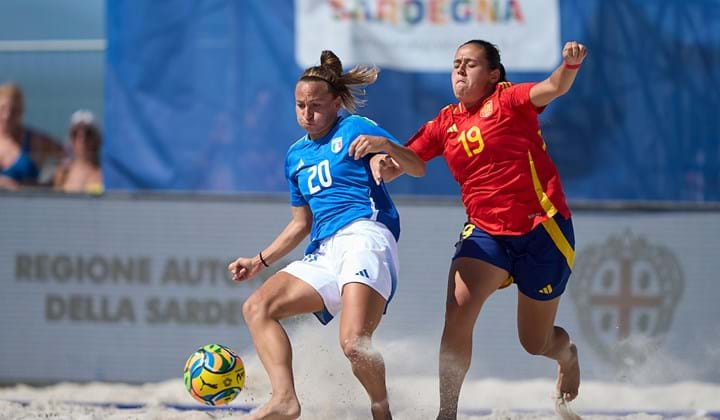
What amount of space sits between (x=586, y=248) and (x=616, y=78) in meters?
1.33

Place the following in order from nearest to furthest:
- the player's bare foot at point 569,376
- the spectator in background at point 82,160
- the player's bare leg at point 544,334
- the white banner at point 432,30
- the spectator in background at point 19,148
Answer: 1. the player's bare leg at point 544,334
2. the player's bare foot at point 569,376
3. the white banner at point 432,30
4. the spectator in background at point 19,148
5. the spectator in background at point 82,160

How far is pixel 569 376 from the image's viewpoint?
5.74 metres

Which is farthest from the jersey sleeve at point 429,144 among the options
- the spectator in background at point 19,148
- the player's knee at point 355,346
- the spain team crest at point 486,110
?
the spectator in background at point 19,148

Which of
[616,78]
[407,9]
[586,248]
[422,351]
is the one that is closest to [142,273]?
[422,351]

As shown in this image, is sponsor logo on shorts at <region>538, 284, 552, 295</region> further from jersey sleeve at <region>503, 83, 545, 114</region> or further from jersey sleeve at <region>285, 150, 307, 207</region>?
jersey sleeve at <region>285, 150, 307, 207</region>

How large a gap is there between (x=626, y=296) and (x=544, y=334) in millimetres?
2541

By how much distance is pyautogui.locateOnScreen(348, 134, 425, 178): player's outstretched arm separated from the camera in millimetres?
4902

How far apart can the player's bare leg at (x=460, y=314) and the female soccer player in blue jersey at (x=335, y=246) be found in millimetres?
341

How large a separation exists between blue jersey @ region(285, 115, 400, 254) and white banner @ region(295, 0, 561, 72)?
2851 millimetres

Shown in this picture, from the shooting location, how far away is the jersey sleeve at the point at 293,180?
5293mm

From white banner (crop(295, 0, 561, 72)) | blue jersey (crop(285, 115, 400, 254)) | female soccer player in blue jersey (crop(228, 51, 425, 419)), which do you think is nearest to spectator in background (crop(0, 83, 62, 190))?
white banner (crop(295, 0, 561, 72))

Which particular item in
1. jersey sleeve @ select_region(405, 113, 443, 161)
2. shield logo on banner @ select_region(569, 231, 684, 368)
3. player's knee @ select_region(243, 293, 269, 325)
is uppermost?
jersey sleeve @ select_region(405, 113, 443, 161)

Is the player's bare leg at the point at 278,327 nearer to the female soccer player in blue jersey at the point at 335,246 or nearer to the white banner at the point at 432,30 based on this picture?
the female soccer player in blue jersey at the point at 335,246

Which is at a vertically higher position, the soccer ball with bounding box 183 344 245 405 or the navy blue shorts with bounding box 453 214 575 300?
the navy blue shorts with bounding box 453 214 575 300
